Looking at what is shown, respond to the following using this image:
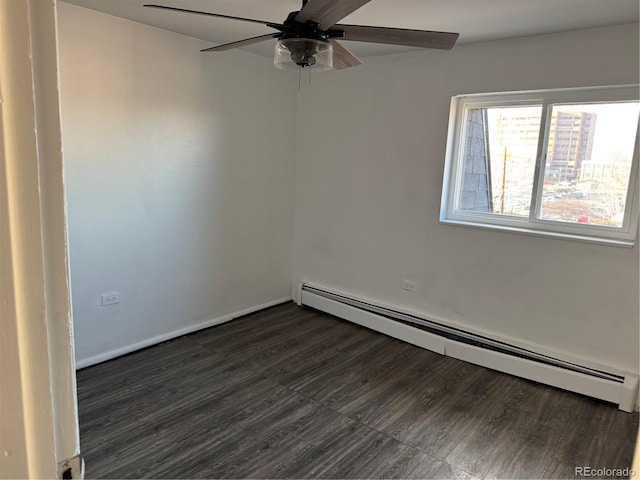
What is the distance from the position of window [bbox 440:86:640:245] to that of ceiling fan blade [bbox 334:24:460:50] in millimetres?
1386

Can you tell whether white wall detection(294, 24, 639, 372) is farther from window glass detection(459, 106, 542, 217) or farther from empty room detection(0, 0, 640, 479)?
window glass detection(459, 106, 542, 217)

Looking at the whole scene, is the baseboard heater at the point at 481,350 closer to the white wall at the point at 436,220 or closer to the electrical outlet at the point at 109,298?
the white wall at the point at 436,220

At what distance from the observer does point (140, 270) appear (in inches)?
128

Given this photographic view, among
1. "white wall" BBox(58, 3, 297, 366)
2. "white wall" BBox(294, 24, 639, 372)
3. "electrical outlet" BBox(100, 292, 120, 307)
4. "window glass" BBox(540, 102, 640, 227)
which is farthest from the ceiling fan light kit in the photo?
"electrical outlet" BBox(100, 292, 120, 307)

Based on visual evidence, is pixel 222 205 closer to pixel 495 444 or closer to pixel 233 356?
pixel 233 356

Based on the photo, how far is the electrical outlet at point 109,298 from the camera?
307 centimetres

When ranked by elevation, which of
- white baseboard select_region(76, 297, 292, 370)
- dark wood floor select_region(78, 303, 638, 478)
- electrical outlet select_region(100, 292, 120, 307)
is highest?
electrical outlet select_region(100, 292, 120, 307)

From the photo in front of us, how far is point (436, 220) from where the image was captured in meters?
3.46

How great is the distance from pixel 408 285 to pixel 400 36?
2.23 m

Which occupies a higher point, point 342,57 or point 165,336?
point 342,57

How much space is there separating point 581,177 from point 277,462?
2653 mm

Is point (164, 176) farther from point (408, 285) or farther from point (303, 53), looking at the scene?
point (408, 285)

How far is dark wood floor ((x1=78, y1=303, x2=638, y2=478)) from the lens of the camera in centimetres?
218

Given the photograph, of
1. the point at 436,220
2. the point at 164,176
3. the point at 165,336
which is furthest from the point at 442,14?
the point at 165,336
